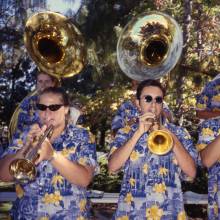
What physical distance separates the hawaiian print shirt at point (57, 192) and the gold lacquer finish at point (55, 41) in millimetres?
2452

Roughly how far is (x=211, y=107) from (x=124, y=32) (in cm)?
232

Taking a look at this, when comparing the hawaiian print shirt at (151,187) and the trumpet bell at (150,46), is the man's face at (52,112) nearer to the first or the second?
the hawaiian print shirt at (151,187)

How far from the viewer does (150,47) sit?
198 inches

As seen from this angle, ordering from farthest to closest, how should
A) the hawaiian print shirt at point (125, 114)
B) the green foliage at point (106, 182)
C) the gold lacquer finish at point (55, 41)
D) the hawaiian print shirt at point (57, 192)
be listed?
the green foliage at point (106, 182) → the gold lacquer finish at point (55, 41) → the hawaiian print shirt at point (125, 114) → the hawaiian print shirt at point (57, 192)

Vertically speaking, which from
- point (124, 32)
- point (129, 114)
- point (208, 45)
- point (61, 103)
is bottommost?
point (61, 103)

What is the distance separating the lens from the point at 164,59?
4.80m

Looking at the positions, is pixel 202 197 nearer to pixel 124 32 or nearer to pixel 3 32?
pixel 124 32

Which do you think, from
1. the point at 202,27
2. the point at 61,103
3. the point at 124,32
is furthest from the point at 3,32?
the point at 61,103

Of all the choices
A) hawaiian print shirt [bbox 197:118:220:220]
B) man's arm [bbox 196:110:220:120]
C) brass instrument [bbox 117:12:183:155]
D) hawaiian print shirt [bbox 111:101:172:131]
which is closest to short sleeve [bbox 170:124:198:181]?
hawaiian print shirt [bbox 197:118:220:220]

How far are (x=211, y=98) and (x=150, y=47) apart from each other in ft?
5.73

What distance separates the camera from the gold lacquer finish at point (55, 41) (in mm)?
5309

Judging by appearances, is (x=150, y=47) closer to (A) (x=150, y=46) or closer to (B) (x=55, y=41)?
(A) (x=150, y=46)

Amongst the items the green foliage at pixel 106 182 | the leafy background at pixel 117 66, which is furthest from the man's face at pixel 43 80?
the green foliage at pixel 106 182

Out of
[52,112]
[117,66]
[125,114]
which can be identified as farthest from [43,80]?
[117,66]
